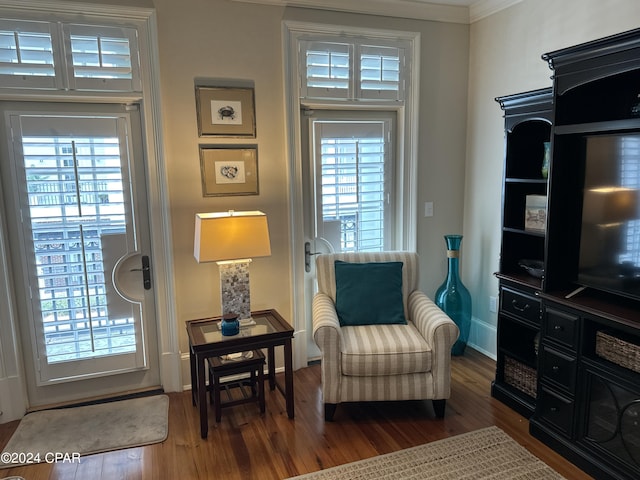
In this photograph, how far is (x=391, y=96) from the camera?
11.2 feet

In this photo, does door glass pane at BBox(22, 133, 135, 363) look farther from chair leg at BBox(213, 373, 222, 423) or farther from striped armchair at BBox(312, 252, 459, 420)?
striped armchair at BBox(312, 252, 459, 420)

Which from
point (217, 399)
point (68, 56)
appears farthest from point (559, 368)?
point (68, 56)

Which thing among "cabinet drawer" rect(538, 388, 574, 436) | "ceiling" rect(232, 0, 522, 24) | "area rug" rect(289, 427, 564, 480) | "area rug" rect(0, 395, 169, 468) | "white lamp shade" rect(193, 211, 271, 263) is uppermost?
"ceiling" rect(232, 0, 522, 24)

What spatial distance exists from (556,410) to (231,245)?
198 cm

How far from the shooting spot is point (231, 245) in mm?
2680

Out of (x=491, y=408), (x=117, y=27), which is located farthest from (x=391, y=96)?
(x=491, y=408)

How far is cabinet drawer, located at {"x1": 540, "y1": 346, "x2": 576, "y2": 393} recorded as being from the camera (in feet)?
7.56

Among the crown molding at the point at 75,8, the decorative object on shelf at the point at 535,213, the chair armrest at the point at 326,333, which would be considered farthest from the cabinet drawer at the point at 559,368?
the crown molding at the point at 75,8

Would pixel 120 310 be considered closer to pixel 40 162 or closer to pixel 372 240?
pixel 40 162

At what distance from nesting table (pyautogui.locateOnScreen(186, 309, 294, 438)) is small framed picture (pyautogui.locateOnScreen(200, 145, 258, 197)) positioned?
85cm

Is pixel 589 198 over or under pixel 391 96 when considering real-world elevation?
under

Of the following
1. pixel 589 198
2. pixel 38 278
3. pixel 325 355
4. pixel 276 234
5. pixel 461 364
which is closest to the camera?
pixel 589 198

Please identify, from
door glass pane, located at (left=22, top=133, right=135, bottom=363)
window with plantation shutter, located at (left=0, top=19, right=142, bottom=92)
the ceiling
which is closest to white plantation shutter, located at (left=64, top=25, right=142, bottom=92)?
window with plantation shutter, located at (left=0, top=19, right=142, bottom=92)

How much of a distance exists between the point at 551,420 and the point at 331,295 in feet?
4.77
